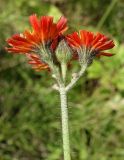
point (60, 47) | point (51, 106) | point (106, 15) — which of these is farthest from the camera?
point (106, 15)

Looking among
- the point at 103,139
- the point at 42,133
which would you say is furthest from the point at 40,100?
the point at 103,139

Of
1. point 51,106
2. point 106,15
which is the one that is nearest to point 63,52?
point 51,106

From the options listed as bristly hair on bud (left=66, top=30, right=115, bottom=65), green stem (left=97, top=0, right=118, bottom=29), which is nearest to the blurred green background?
green stem (left=97, top=0, right=118, bottom=29)

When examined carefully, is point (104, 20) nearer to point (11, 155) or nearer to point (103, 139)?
point (103, 139)

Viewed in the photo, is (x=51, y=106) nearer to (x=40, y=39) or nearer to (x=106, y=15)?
(x=106, y=15)

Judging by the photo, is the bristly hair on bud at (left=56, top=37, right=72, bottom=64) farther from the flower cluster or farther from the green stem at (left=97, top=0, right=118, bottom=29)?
the green stem at (left=97, top=0, right=118, bottom=29)

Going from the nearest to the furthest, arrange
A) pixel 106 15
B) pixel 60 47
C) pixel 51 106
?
pixel 60 47 < pixel 51 106 < pixel 106 15

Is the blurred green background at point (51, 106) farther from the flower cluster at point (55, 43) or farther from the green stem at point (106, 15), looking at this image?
the flower cluster at point (55, 43)

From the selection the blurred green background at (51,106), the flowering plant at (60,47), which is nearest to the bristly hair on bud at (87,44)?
the flowering plant at (60,47)
